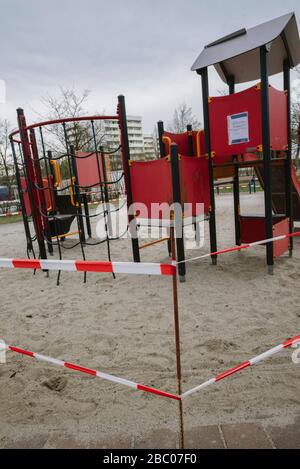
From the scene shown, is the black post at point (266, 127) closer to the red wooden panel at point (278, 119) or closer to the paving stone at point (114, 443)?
the red wooden panel at point (278, 119)

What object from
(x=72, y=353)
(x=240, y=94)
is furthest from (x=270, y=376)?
(x=240, y=94)

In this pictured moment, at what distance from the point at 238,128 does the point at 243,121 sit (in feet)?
0.36

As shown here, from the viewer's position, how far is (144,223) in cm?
484

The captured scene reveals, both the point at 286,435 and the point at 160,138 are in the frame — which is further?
the point at 160,138

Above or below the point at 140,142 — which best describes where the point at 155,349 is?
below

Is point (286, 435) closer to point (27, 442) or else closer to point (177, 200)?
point (27, 442)

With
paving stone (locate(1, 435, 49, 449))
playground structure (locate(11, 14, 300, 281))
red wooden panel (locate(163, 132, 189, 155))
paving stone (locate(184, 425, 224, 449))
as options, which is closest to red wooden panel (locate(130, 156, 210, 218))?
playground structure (locate(11, 14, 300, 281))

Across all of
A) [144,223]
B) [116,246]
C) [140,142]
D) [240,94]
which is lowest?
[116,246]

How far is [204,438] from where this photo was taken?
1689 mm

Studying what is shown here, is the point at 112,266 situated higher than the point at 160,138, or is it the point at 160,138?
the point at 160,138

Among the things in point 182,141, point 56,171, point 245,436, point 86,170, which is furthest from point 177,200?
point 86,170
